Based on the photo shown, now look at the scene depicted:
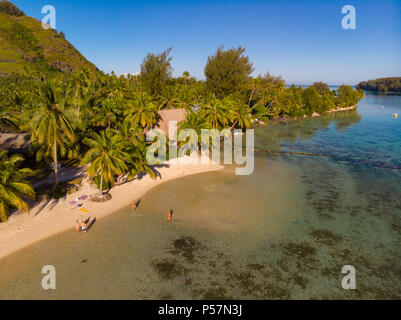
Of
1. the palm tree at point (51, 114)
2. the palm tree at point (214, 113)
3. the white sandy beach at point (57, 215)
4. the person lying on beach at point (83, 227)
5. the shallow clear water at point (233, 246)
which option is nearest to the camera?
the shallow clear water at point (233, 246)

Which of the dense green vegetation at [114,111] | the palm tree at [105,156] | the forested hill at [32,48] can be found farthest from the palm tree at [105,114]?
the forested hill at [32,48]

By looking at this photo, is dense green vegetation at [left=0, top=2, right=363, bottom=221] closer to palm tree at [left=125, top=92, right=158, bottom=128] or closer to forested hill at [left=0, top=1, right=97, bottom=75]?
palm tree at [left=125, top=92, right=158, bottom=128]

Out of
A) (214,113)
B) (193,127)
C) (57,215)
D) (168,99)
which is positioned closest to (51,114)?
(57,215)

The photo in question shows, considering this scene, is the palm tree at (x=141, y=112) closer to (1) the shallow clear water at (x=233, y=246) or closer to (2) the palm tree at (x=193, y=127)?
(2) the palm tree at (x=193, y=127)

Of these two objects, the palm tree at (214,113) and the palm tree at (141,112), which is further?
the palm tree at (214,113)

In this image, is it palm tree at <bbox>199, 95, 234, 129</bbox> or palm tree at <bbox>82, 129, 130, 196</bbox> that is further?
palm tree at <bbox>199, 95, 234, 129</bbox>

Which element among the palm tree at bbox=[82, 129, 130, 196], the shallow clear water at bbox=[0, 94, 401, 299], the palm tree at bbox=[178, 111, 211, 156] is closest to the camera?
the shallow clear water at bbox=[0, 94, 401, 299]

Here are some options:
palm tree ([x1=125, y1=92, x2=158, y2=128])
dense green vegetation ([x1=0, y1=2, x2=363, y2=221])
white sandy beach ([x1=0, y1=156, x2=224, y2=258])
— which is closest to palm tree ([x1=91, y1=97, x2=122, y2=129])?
dense green vegetation ([x1=0, y1=2, x2=363, y2=221])
